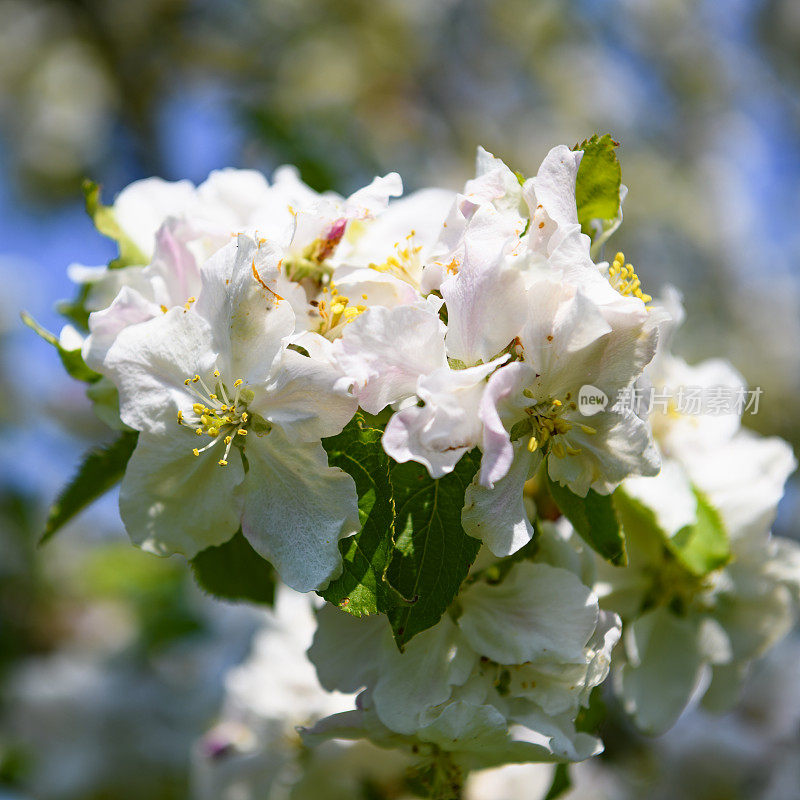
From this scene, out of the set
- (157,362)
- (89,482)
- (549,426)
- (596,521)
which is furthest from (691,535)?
(89,482)

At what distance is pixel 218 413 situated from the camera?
1073 mm

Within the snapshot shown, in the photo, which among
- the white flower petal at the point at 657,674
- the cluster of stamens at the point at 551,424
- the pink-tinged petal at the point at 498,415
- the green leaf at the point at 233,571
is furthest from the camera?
the white flower petal at the point at 657,674

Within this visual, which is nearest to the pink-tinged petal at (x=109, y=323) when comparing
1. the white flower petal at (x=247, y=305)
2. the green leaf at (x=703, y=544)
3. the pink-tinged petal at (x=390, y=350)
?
the white flower petal at (x=247, y=305)

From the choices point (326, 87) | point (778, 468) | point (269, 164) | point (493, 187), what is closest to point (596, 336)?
point (493, 187)

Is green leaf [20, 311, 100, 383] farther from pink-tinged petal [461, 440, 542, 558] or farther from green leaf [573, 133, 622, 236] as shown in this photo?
green leaf [573, 133, 622, 236]

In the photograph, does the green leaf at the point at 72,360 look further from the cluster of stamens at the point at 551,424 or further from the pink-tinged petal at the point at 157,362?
the cluster of stamens at the point at 551,424

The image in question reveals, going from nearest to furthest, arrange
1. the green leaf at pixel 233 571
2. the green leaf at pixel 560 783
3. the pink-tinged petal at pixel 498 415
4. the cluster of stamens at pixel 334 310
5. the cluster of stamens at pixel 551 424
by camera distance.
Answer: the pink-tinged petal at pixel 498 415
the cluster of stamens at pixel 551 424
the cluster of stamens at pixel 334 310
the green leaf at pixel 233 571
the green leaf at pixel 560 783

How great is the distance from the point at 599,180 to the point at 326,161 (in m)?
1.34

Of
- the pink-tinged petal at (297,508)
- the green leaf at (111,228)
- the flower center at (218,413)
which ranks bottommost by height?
the pink-tinged petal at (297,508)

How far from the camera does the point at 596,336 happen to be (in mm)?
968

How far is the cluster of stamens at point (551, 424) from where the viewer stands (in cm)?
103

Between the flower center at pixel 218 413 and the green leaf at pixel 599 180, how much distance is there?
0.51m

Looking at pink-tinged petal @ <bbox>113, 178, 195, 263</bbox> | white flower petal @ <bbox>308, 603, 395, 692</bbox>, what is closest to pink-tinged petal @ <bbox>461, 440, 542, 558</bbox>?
white flower petal @ <bbox>308, 603, 395, 692</bbox>

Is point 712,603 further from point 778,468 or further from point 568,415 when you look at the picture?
point 568,415
